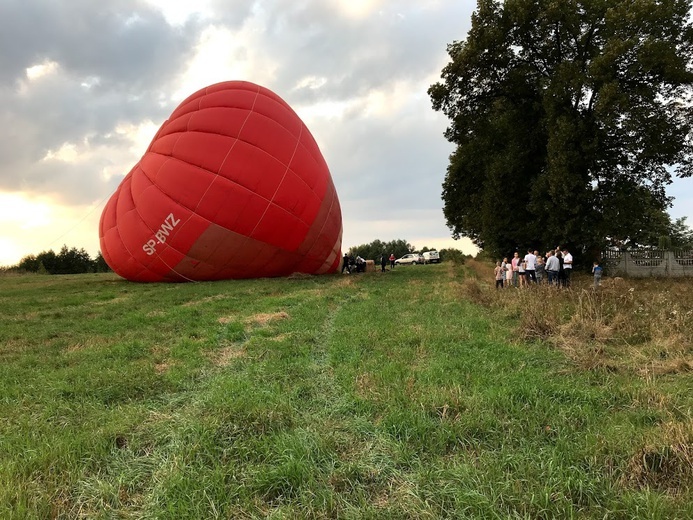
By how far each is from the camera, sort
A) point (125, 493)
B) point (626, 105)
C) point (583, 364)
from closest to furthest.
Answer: point (125, 493), point (583, 364), point (626, 105)

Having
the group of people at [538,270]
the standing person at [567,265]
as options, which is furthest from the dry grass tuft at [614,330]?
the standing person at [567,265]

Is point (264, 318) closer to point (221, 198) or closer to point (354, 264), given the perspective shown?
point (221, 198)

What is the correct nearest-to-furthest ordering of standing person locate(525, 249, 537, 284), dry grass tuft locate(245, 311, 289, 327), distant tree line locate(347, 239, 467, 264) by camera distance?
1. dry grass tuft locate(245, 311, 289, 327)
2. standing person locate(525, 249, 537, 284)
3. distant tree line locate(347, 239, 467, 264)

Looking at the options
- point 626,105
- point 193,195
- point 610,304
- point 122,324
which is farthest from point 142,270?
point 626,105

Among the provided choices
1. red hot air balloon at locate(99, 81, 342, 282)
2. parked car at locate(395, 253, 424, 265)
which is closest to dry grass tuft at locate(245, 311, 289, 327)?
red hot air balloon at locate(99, 81, 342, 282)

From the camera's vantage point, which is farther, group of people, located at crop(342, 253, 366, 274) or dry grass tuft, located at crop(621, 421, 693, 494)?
group of people, located at crop(342, 253, 366, 274)

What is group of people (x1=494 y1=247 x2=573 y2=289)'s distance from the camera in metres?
15.3

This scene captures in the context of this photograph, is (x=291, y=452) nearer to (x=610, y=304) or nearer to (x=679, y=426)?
(x=679, y=426)

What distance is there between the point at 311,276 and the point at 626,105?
14782 mm

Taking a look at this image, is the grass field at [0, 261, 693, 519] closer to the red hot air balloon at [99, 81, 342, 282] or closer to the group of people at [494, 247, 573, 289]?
the group of people at [494, 247, 573, 289]

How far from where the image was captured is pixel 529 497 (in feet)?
9.38

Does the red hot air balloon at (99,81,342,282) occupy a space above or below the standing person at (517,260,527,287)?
above

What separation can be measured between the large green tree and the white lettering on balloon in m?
14.8

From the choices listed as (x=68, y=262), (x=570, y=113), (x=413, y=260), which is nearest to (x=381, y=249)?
(x=413, y=260)
